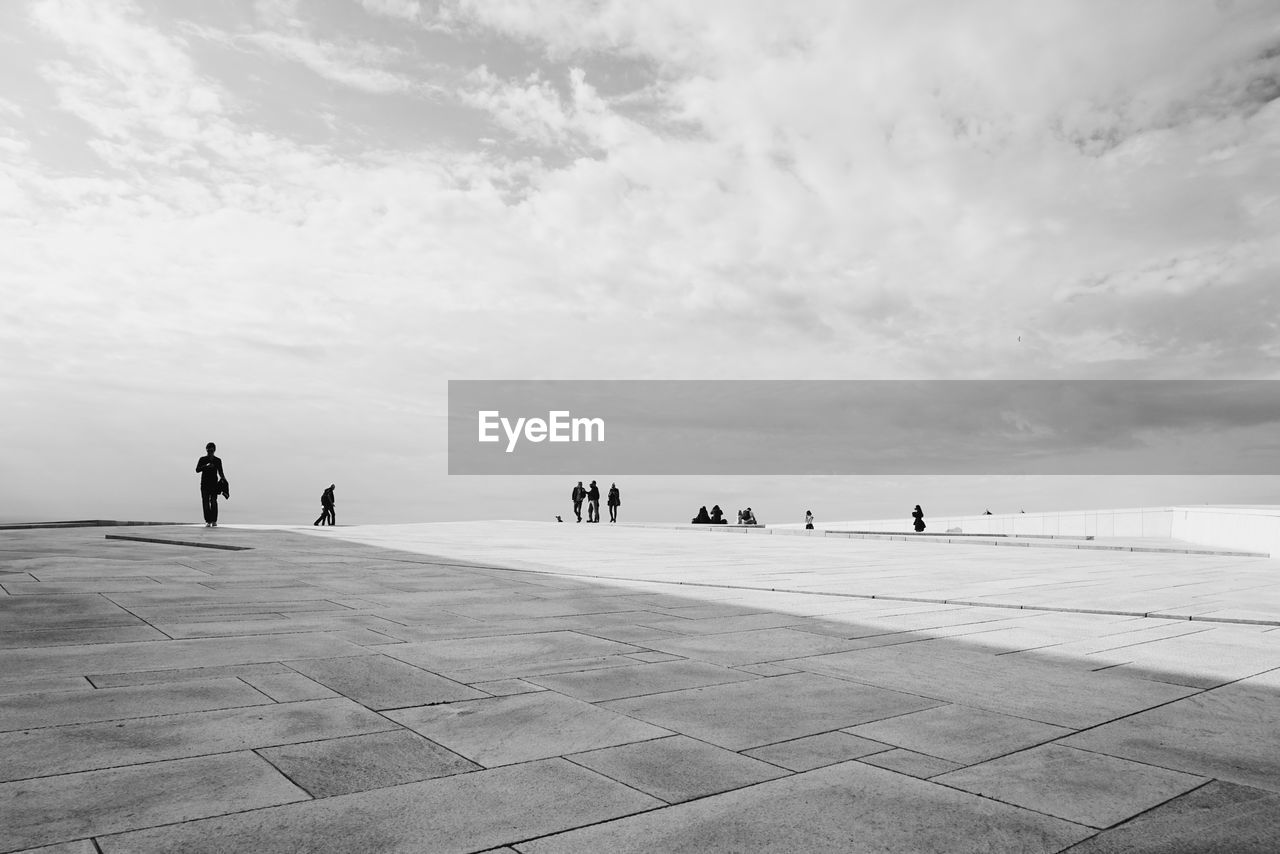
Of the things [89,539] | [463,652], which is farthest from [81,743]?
[89,539]

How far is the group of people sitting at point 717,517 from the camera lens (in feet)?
136

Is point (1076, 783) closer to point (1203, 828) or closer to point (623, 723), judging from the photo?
point (1203, 828)

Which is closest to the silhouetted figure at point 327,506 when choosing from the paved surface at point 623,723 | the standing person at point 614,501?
the standing person at point 614,501

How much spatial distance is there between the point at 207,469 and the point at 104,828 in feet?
63.5

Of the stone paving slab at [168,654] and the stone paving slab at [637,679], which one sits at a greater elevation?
the stone paving slab at [168,654]

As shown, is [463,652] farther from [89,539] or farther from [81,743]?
[89,539]

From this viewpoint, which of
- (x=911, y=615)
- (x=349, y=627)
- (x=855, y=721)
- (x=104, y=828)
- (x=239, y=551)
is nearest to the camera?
(x=104, y=828)

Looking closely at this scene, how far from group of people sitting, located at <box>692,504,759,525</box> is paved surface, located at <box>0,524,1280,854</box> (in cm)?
3203

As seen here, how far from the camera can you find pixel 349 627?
697cm

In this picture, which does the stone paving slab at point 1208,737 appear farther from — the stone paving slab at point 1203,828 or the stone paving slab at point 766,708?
the stone paving slab at point 766,708

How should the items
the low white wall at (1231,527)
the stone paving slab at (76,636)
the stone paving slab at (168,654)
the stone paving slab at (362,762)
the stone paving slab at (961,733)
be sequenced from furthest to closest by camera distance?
1. the low white wall at (1231,527)
2. the stone paving slab at (76,636)
3. the stone paving slab at (168,654)
4. the stone paving slab at (961,733)
5. the stone paving slab at (362,762)

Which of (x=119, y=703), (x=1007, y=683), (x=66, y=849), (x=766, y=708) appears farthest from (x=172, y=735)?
(x=1007, y=683)

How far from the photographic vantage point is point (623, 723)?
4262 mm

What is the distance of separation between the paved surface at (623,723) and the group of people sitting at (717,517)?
32034 mm
